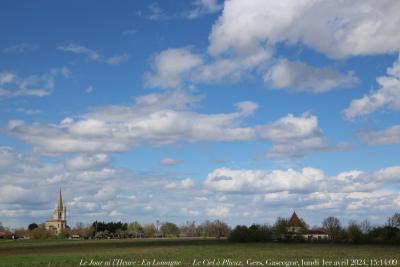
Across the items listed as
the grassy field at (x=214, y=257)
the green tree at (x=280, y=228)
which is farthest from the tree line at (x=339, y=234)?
the grassy field at (x=214, y=257)

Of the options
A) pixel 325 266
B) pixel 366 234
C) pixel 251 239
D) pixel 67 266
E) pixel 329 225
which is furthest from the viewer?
pixel 329 225

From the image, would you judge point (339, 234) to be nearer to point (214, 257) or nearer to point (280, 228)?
point (280, 228)

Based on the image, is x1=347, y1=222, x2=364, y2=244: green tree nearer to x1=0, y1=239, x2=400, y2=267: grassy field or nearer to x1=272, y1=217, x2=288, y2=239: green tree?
x1=272, y1=217, x2=288, y2=239: green tree

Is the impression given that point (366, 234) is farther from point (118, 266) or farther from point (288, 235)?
point (118, 266)

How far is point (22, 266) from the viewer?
4775 centimetres

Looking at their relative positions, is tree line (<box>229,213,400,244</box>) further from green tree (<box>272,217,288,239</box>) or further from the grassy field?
the grassy field

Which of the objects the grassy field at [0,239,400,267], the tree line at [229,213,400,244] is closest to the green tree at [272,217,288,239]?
the tree line at [229,213,400,244]

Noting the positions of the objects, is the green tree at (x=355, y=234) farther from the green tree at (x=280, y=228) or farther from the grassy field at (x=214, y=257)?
the grassy field at (x=214, y=257)

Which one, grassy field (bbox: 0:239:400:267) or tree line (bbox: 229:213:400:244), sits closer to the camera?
grassy field (bbox: 0:239:400:267)

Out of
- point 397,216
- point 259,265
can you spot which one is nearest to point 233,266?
point 259,265

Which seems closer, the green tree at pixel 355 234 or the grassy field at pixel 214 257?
the grassy field at pixel 214 257

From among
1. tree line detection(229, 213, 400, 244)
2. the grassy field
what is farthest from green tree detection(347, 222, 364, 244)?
the grassy field

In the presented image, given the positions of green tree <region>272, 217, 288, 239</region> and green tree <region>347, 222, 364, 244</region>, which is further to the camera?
green tree <region>272, 217, 288, 239</region>

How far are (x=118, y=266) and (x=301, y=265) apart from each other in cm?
1512
